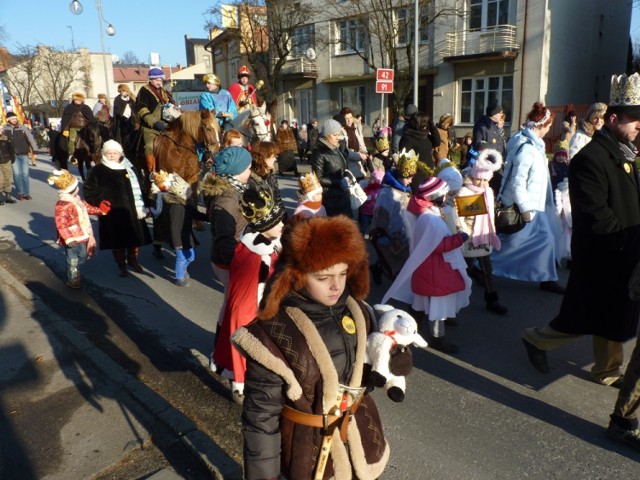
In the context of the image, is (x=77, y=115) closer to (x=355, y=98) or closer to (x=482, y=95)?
(x=482, y=95)

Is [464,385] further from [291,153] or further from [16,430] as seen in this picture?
[291,153]

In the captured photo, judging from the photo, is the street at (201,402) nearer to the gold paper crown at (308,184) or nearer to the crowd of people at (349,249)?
the crowd of people at (349,249)

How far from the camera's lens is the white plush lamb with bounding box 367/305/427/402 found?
6.92 feet

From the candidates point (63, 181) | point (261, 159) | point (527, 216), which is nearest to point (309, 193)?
point (261, 159)

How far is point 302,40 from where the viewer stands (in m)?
32.3

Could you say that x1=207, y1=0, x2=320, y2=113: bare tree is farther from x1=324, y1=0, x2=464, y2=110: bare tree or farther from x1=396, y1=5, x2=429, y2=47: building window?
x1=396, y1=5, x2=429, y2=47: building window

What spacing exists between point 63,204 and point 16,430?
3.55 metres

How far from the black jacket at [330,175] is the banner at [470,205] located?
1.85 m

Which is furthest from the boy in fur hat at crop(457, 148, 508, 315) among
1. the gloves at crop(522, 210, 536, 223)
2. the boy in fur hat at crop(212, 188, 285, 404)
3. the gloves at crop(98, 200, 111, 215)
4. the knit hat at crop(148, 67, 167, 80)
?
the knit hat at crop(148, 67, 167, 80)

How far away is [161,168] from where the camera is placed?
265 inches

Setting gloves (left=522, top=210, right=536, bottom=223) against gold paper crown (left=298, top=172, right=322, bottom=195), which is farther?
gold paper crown (left=298, top=172, right=322, bottom=195)

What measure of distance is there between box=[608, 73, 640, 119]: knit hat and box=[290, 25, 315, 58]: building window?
2986 cm

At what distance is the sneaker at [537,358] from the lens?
4.19 m

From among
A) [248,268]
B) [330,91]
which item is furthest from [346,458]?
[330,91]
